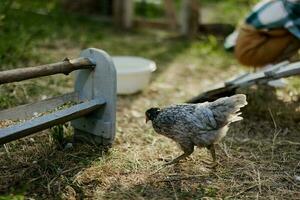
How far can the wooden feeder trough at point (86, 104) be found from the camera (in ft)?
9.80

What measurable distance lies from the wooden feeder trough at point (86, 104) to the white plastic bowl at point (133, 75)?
1105 millimetres

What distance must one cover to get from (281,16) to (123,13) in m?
2.96

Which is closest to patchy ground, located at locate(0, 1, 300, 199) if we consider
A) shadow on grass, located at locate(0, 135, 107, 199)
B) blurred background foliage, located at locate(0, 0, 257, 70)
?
shadow on grass, located at locate(0, 135, 107, 199)

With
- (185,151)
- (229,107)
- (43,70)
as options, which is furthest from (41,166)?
(229,107)

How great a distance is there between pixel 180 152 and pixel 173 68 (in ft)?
7.16

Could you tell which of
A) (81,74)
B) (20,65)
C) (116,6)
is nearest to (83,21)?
(116,6)

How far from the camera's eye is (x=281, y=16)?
14.9 ft

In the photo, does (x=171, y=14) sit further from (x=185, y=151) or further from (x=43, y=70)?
(x=43, y=70)

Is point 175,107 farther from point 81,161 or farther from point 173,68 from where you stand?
point 173,68

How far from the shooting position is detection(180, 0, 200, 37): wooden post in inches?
257

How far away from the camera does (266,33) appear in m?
4.66

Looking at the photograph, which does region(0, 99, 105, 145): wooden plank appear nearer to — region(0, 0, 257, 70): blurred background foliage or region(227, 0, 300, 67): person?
region(0, 0, 257, 70): blurred background foliage

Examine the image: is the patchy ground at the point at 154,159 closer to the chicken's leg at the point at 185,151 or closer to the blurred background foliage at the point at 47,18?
the chicken's leg at the point at 185,151

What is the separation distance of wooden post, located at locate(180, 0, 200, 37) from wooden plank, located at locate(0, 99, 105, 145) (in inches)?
Answer: 140
